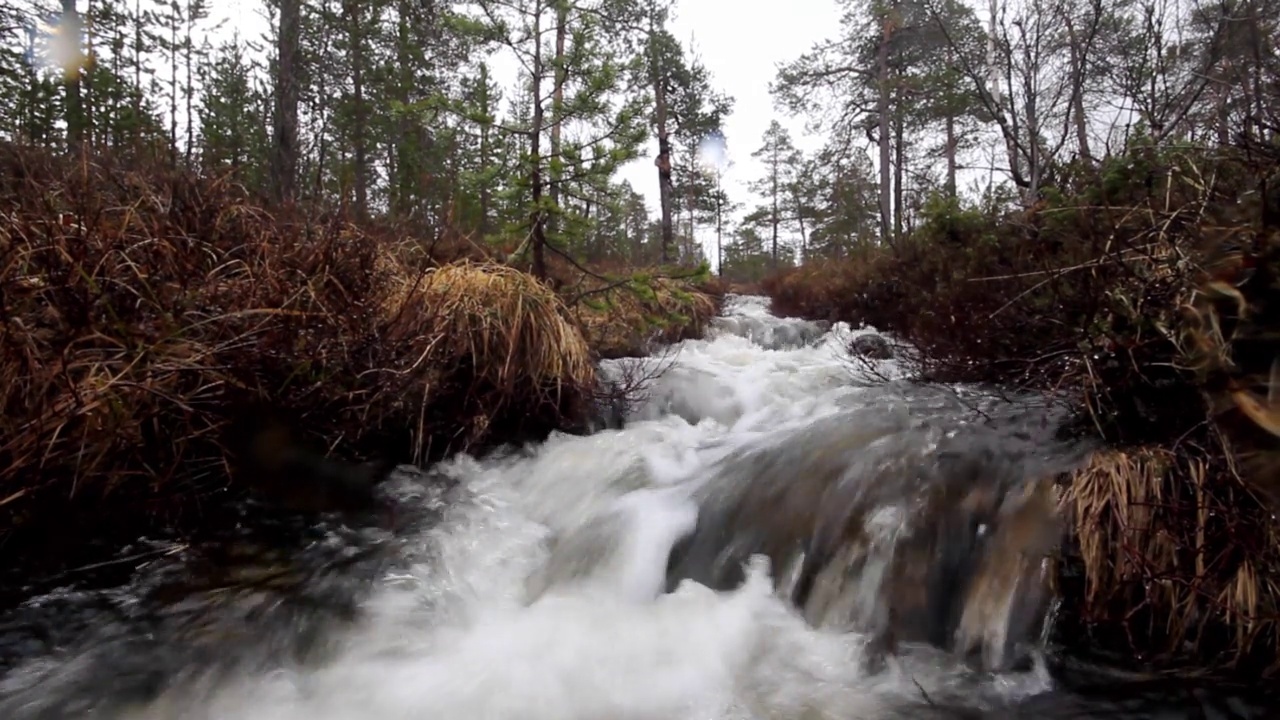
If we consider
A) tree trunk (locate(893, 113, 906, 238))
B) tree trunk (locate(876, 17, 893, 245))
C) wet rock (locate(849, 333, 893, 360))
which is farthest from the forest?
tree trunk (locate(893, 113, 906, 238))

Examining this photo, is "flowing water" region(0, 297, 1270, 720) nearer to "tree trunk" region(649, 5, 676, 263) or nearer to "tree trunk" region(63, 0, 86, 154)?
"tree trunk" region(63, 0, 86, 154)

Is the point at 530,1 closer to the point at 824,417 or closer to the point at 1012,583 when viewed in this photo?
the point at 824,417

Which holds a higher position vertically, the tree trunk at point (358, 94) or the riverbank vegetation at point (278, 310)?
the tree trunk at point (358, 94)

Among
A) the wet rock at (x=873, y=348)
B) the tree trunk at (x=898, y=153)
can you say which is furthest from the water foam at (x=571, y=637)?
the tree trunk at (x=898, y=153)

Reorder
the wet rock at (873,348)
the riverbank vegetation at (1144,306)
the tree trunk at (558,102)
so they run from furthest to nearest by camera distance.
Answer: the wet rock at (873,348), the tree trunk at (558,102), the riverbank vegetation at (1144,306)

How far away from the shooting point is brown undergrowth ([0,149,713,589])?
2.54 meters

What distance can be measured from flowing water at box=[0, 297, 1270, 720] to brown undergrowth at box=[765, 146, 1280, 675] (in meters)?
0.21

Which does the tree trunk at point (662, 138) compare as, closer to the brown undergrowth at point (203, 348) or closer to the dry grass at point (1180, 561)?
the brown undergrowth at point (203, 348)

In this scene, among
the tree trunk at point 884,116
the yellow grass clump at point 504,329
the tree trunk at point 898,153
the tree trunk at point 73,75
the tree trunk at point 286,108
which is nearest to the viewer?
the yellow grass clump at point 504,329

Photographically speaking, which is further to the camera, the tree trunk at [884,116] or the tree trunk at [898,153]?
the tree trunk at [898,153]

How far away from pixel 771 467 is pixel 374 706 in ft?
8.28

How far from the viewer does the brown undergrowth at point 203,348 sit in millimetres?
2539

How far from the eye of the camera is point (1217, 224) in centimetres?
193

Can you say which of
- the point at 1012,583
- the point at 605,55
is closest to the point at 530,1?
the point at 605,55
